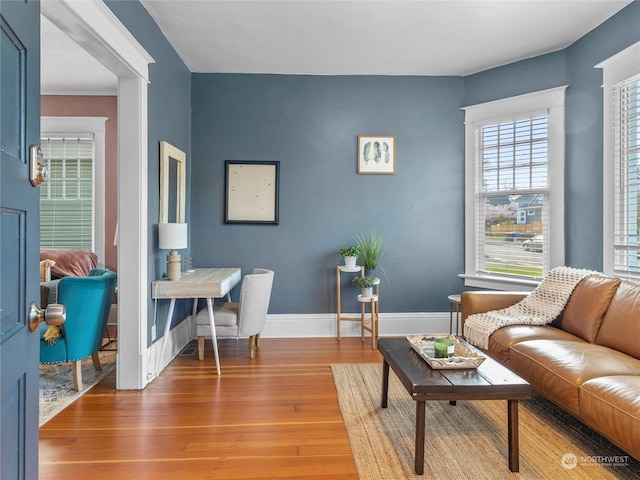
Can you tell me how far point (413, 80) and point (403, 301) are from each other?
2.40m

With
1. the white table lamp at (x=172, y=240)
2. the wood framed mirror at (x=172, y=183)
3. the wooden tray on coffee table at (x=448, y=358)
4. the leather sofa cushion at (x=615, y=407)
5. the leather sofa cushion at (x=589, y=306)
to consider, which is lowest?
the leather sofa cushion at (x=615, y=407)

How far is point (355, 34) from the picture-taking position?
135 inches

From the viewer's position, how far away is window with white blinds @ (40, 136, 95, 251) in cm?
480

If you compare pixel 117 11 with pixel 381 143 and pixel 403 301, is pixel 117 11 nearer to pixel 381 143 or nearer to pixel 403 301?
pixel 381 143

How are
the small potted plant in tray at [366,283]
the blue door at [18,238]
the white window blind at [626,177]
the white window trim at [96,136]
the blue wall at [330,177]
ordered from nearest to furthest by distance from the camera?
the blue door at [18,238] → the white window blind at [626,177] → the small potted plant in tray at [366,283] → the blue wall at [330,177] → the white window trim at [96,136]

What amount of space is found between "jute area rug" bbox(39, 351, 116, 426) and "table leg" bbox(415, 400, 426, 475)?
7.15 feet

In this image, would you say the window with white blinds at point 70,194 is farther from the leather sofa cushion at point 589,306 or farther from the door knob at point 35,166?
the leather sofa cushion at point 589,306

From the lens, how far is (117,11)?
8.32 feet

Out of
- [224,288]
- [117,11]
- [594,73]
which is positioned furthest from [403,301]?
[117,11]

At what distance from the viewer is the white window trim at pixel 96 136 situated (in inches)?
188

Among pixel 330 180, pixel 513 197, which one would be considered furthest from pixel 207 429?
pixel 513 197

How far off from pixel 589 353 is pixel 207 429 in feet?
7.48

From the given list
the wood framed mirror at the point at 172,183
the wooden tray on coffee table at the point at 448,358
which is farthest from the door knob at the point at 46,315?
the wood framed mirror at the point at 172,183

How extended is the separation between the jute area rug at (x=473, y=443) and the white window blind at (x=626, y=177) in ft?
4.26
